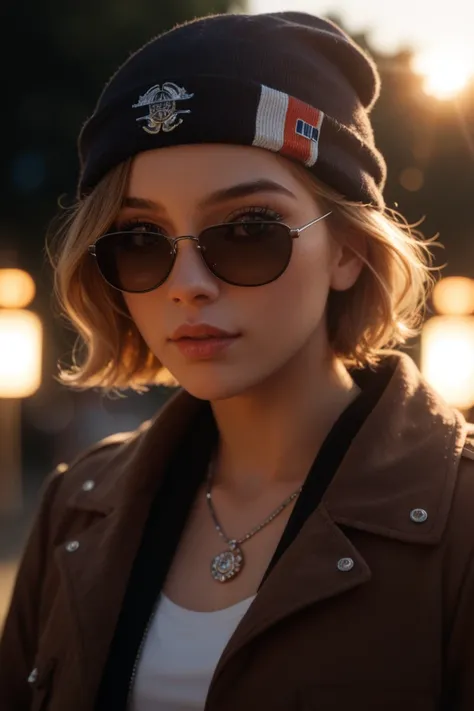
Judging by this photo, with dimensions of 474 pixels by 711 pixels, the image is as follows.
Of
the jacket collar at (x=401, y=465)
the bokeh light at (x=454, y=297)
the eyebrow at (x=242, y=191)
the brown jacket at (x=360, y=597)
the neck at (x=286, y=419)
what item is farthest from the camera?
the bokeh light at (x=454, y=297)

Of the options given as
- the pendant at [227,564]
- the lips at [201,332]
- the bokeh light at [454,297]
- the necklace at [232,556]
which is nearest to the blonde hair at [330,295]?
the lips at [201,332]

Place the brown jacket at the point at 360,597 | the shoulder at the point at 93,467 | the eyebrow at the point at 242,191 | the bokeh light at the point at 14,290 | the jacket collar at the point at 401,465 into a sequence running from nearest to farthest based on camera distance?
1. the brown jacket at the point at 360,597
2. the jacket collar at the point at 401,465
3. the eyebrow at the point at 242,191
4. the shoulder at the point at 93,467
5. the bokeh light at the point at 14,290

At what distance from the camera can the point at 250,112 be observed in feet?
6.47

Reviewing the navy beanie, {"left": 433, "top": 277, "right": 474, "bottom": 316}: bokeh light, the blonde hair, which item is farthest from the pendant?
{"left": 433, "top": 277, "right": 474, "bottom": 316}: bokeh light

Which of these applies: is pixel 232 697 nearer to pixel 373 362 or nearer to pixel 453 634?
pixel 453 634

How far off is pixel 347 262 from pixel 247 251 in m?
0.33

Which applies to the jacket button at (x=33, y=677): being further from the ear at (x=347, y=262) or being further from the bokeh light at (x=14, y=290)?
the bokeh light at (x=14, y=290)

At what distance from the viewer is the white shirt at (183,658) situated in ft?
6.29

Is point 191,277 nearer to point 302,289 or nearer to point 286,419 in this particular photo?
point 302,289

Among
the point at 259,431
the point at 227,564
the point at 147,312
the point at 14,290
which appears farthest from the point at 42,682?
the point at 14,290

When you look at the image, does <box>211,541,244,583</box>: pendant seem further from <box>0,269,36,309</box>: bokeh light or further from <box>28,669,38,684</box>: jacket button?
<box>0,269,36,309</box>: bokeh light

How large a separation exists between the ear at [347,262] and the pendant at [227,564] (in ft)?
2.02

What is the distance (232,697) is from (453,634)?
415 mm

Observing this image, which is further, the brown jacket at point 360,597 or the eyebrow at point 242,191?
the eyebrow at point 242,191
